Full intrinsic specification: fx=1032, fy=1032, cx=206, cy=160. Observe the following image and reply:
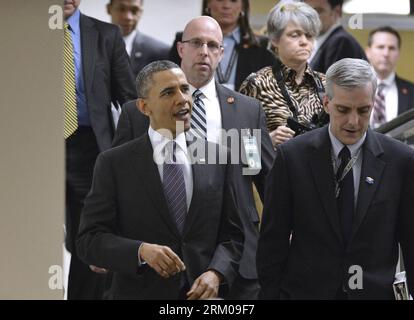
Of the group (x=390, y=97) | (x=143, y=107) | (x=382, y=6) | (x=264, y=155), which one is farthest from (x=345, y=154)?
(x=382, y=6)

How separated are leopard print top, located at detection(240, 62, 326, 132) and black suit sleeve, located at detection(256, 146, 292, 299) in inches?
23.3

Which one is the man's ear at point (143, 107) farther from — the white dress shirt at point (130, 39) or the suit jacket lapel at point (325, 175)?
the suit jacket lapel at point (325, 175)

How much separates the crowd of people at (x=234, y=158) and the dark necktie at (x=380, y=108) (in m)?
0.01

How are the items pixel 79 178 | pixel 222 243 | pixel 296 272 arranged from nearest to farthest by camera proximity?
pixel 296 272 → pixel 222 243 → pixel 79 178

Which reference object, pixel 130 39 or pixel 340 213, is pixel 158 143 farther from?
pixel 340 213

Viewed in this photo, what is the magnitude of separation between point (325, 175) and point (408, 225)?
1.33ft

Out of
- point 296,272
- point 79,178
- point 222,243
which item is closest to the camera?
point 296,272

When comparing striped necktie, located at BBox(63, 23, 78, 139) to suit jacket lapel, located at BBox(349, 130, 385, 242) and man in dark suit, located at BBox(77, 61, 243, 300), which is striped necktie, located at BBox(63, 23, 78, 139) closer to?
man in dark suit, located at BBox(77, 61, 243, 300)

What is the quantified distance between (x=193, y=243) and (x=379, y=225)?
835 millimetres

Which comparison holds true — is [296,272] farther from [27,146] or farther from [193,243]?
[27,146]

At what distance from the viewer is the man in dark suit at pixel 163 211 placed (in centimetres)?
449

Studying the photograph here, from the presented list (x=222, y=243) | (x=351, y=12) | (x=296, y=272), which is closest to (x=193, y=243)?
(x=222, y=243)

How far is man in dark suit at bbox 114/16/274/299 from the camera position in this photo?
4750mm

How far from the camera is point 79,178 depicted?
4934 mm
